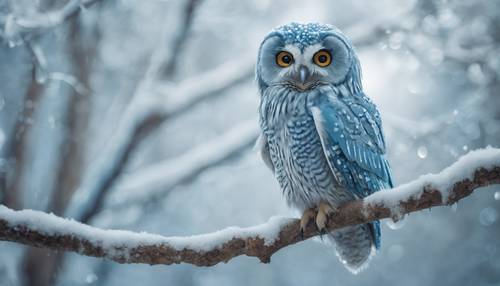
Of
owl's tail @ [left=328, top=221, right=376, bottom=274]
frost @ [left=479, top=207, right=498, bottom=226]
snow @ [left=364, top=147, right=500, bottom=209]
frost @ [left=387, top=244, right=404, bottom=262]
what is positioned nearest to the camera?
snow @ [left=364, top=147, right=500, bottom=209]

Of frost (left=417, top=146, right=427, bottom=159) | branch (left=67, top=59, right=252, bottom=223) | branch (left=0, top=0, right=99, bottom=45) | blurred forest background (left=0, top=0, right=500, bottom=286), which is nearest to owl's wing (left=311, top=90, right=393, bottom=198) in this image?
blurred forest background (left=0, top=0, right=500, bottom=286)

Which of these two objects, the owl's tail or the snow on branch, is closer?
the snow on branch

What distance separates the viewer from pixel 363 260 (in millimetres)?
2088

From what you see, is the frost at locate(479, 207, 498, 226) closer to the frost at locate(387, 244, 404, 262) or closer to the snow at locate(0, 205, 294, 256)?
the frost at locate(387, 244, 404, 262)

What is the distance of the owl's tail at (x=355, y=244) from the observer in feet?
6.55

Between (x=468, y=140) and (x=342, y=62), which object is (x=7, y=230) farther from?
(x=468, y=140)

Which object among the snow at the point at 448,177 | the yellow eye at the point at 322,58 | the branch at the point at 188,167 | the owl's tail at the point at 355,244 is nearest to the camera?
the snow at the point at 448,177

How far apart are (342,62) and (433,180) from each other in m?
0.61

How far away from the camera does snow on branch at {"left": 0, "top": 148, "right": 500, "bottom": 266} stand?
1.42 metres

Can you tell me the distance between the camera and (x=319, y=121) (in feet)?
5.95

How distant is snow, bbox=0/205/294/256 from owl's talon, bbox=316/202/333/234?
0.75 ft

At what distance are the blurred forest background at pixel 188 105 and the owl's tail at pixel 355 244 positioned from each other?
121cm

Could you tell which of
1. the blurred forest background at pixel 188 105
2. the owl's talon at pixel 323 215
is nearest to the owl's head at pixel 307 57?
the owl's talon at pixel 323 215

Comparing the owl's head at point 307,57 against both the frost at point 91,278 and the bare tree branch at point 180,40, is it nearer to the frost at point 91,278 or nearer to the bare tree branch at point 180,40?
the bare tree branch at point 180,40
